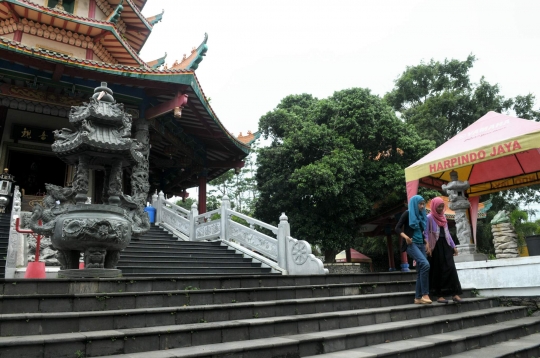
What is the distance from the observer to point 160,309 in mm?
3629

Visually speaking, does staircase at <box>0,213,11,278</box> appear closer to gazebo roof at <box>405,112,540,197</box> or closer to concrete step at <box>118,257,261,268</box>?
concrete step at <box>118,257,261,268</box>

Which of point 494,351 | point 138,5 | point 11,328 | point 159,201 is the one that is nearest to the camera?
point 11,328

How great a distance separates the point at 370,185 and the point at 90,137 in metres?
12.7

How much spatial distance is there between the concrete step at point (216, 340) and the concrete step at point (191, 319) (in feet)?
0.21

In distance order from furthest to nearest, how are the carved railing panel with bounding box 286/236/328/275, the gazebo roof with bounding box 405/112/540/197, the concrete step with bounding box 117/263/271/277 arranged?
the carved railing panel with bounding box 286/236/328/275 → the gazebo roof with bounding box 405/112/540/197 → the concrete step with bounding box 117/263/271/277

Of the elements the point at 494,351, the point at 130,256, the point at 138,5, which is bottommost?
the point at 494,351

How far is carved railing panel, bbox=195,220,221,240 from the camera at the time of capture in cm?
994

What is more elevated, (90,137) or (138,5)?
(138,5)

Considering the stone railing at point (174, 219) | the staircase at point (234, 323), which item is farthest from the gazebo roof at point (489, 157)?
the stone railing at point (174, 219)

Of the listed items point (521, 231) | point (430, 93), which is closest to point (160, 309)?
point (521, 231)

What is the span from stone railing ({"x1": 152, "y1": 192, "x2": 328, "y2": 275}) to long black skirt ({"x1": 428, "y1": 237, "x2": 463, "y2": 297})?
210 centimetres

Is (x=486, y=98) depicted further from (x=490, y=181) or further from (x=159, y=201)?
(x=159, y=201)

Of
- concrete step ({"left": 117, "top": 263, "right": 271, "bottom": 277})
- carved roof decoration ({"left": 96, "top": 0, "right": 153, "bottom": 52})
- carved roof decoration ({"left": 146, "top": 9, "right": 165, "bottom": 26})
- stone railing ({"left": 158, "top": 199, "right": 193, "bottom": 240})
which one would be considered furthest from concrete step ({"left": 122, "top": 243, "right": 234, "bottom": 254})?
carved roof decoration ({"left": 146, "top": 9, "right": 165, "bottom": 26})

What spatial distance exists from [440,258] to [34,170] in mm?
12135
